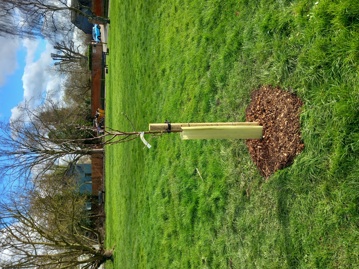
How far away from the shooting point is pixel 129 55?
13.8m

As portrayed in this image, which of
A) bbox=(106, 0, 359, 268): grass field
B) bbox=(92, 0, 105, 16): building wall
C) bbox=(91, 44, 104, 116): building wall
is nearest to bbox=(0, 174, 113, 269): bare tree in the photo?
bbox=(106, 0, 359, 268): grass field

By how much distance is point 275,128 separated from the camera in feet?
15.9

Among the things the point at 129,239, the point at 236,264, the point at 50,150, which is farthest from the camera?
the point at 50,150

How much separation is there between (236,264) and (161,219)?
3.05 meters

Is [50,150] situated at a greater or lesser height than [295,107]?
lesser

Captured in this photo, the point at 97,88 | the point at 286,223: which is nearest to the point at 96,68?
the point at 97,88

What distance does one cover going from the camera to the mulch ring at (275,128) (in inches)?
178

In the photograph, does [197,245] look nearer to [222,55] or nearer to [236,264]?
[236,264]

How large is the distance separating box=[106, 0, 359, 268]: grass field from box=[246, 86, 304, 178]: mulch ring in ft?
0.38

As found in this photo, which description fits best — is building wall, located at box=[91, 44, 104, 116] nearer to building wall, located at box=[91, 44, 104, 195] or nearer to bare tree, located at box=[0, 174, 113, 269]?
building wall, located at box=[91, 44, 104, 195]

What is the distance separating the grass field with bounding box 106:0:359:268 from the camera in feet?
12.7

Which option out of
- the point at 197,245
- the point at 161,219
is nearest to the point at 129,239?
the point at 161,219

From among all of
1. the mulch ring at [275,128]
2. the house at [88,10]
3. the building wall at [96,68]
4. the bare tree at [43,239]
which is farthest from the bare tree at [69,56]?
the mulch ring at [275,128]

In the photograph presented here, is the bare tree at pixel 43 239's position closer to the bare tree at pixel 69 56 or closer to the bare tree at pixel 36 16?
the bare tree at pixel 36 16
